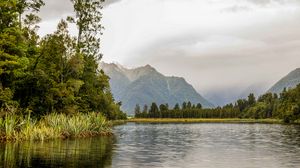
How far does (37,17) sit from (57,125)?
21141mm

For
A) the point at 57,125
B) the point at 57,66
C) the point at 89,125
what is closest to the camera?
the point at 57,125

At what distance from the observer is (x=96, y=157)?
37406mm

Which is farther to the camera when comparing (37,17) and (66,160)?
(37,17)

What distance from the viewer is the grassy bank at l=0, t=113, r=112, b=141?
52.2 m

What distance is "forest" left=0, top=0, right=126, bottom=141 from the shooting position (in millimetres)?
57562

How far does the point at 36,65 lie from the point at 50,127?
39.6 feet

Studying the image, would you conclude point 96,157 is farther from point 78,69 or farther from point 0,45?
point 78,69

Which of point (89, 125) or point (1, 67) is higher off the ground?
point (1, 67)

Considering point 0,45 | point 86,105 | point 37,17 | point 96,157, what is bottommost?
point 96,157

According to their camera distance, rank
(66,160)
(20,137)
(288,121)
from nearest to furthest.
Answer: (66,160) → (20,137) → (288,121)

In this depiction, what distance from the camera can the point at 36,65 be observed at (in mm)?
68938

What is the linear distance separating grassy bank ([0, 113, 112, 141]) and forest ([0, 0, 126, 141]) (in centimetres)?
33

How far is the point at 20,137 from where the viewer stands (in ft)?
176

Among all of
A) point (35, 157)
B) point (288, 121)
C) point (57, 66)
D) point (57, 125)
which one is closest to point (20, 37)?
point (57, 125)
